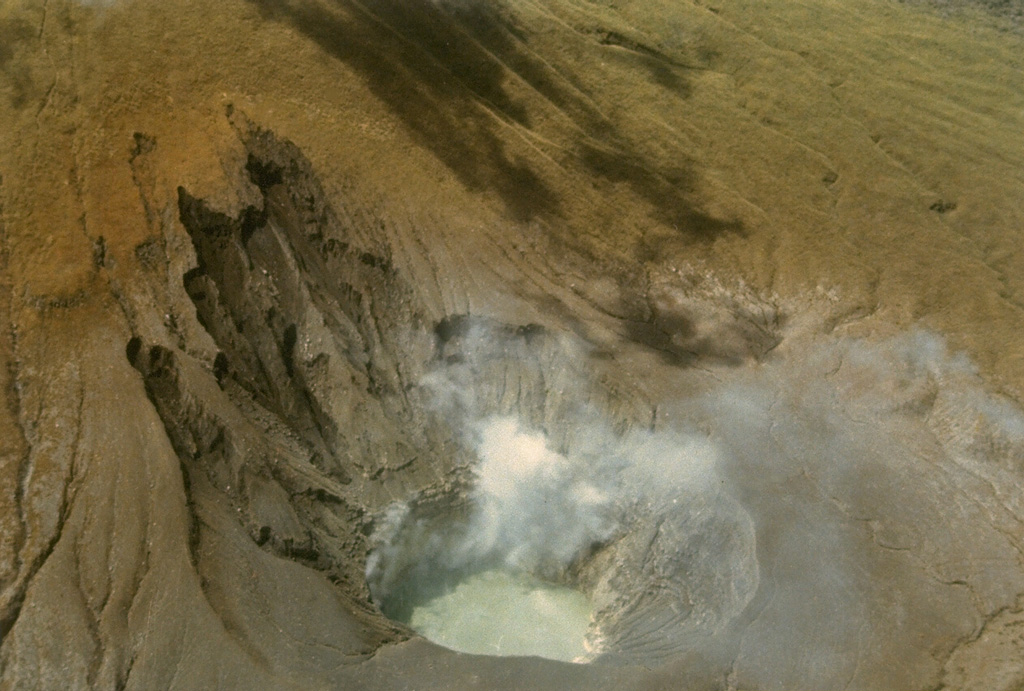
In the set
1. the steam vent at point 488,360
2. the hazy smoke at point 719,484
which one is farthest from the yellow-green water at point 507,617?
the hazy smoke at point 719,484

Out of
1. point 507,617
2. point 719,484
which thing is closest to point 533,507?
point 507,617

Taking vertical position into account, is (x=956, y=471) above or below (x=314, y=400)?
above

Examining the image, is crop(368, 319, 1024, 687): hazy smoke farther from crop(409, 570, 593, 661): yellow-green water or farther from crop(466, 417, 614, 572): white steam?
crop(409, 570, 593, 661): yellow-green water

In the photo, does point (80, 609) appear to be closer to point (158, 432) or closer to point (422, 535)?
point (158, 432)

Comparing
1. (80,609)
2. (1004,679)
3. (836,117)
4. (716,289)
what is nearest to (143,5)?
(80,609)

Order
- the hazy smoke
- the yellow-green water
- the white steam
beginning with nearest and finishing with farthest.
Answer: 1. the hazy smoke
2. the yellow-green water
3. the white steam

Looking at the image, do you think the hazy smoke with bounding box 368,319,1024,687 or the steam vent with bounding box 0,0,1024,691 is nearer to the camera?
the steam vent with bounding box 0,0,1024,691

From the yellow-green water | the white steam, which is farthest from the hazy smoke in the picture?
the yellow-green water

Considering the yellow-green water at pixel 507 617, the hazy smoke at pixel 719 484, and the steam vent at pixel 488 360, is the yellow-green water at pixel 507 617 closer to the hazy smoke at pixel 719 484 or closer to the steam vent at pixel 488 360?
the steam vent at pixel 488 360

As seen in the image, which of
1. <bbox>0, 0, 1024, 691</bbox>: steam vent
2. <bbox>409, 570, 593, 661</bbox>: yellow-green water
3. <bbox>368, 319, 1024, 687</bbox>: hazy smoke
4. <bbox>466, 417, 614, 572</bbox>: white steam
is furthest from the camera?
<bbox>466, 417, 614, 572</bbox>: white steam
